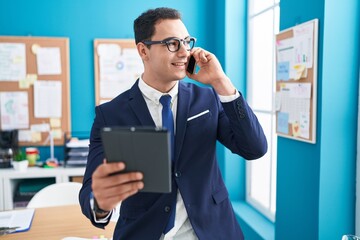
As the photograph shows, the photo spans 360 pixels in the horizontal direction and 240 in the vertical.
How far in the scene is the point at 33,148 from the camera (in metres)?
3.23

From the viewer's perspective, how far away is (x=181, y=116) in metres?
1.22

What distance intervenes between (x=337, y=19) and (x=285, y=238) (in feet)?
4.17

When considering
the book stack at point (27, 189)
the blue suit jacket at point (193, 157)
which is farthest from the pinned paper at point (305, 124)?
the book stack at point (27, 189)

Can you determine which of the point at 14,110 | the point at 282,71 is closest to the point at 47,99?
the point at 14,110

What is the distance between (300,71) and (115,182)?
130cm

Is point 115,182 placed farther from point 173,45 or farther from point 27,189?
point 27,189

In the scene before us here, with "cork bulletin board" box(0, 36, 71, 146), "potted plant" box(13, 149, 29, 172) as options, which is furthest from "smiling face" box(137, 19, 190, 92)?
"cork bulletin board" box(0, 36, 71, 146)

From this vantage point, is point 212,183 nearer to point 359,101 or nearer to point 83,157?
point 359,101

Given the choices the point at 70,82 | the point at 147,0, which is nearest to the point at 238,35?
the point at 147,0

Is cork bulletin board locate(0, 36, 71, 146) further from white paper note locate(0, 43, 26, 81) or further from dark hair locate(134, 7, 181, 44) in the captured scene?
dark hair locate(134, 7, 181, 44)

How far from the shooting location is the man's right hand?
80cm

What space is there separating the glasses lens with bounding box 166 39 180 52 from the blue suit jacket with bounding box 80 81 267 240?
16 cm

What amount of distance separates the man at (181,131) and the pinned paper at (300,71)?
0.68m

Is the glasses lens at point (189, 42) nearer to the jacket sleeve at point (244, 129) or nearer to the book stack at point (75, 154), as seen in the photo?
the jacket sleeve at point (244, 129)
